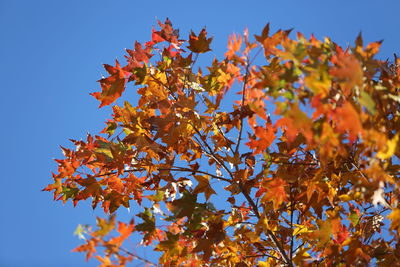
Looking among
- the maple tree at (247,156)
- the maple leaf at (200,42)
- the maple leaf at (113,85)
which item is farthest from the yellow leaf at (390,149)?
the maple leaf at (113,85)

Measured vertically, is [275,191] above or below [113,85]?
below

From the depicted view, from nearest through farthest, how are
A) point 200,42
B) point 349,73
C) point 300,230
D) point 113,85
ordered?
point 349,73 → point 200,42 → point 113,85 → point 300,230

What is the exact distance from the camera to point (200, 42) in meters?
2.82

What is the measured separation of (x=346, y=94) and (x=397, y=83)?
585mm

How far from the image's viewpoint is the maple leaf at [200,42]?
2.80 meters

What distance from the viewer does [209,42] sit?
2.83 m

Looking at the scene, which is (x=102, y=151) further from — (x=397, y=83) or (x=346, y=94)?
(x=397, y=83)

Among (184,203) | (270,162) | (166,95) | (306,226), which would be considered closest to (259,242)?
(306,226)

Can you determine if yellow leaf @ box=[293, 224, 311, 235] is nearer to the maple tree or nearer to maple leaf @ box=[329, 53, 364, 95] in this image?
the maple tree

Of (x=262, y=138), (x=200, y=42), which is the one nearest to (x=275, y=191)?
(x=262, y=138)

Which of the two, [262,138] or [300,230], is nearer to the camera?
[262,138]

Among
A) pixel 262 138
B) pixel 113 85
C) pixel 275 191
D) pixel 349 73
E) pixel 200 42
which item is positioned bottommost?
pixel 349 73

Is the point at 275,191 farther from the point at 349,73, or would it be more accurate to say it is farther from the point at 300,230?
the point at 349,73

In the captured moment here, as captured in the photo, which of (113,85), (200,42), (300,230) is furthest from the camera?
(300,230)
